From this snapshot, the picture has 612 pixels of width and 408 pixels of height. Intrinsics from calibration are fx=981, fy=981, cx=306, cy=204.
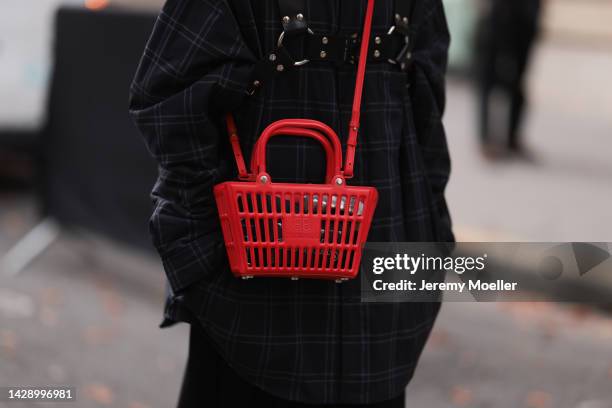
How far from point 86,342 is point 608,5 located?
40.8 ft

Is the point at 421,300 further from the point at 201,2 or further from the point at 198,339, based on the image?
the point at 201,2

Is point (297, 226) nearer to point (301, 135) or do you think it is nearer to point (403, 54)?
point (301, 135)

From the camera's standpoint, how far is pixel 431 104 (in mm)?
2482

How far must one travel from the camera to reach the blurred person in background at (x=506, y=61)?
880 centimetres

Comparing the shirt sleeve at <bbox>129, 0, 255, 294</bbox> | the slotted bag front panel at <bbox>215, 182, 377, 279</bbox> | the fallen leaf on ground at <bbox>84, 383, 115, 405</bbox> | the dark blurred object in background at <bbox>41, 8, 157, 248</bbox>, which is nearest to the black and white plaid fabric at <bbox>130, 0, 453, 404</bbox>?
the shirt sleeve at <bbox>129, 0, 255, 294</bbox>

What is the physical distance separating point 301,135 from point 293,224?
23cm

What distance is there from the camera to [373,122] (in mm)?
2268

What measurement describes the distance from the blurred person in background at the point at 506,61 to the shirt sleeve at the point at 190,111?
22.8ft

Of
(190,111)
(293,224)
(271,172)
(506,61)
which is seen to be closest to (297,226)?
(293,224)

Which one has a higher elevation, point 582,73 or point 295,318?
point 295,318

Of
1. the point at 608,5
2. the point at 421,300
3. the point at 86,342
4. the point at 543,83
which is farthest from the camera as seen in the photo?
the point at 608,5

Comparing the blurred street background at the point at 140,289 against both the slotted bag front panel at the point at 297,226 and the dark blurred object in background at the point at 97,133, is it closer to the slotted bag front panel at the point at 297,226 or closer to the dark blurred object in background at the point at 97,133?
the dark blurred object in background at the point at 97,133

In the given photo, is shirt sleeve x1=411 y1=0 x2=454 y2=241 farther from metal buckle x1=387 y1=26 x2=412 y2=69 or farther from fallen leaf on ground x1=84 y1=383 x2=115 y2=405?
fallen leaf on ground x1=84 y1=383 x2=115 y2=405

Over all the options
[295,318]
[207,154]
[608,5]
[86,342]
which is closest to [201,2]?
[207,154]
